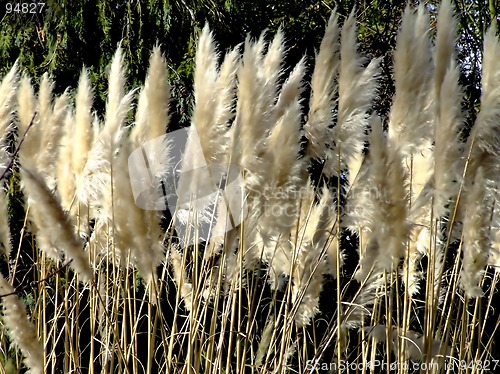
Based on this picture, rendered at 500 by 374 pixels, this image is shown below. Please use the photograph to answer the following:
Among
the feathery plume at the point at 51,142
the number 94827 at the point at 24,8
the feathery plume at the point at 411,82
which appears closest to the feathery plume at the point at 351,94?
the feathery plume at the point at 411,82

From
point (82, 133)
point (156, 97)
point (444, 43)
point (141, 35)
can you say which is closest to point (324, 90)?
point (444, 43)

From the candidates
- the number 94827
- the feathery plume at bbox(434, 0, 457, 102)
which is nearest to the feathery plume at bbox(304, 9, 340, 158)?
the feathery plume at bbox(434, 0, 457, 102)

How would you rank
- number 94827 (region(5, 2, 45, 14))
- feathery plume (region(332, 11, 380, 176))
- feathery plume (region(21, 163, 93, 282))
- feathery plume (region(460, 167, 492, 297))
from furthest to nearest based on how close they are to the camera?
number 94827 (region(5, 2, 45, 14)) < feathery plume (region(332, 11, 380, 176)) < feathery plume (region(460, 167, 492, 297)) < feathery plume (region(21, 163, 93, 282))

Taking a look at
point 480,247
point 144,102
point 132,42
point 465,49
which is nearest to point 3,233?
point 144,102

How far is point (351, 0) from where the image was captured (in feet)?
15.8

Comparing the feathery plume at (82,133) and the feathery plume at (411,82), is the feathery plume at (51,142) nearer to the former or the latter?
the feathery plume at (82,133)

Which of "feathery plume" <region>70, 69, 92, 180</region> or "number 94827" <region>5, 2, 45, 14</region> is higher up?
"number 94827" <region>5, 2, 45, 14</region>

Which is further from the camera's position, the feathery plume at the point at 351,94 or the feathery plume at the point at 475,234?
the feathery plume at the point at 351,94

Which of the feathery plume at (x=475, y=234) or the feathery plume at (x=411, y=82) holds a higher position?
the feathery plume at (x=411, y=82)

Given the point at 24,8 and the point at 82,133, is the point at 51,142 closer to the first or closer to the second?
the point at 82,133

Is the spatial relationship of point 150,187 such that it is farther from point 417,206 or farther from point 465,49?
point 465,49

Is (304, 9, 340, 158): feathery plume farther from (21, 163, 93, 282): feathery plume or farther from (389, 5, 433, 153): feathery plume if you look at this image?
(21, 163, 93, 282): feathery plume

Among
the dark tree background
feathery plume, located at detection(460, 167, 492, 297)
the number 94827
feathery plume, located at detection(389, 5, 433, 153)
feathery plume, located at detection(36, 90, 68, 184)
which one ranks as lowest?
feathery plume, located at detection(460, 167, 492, 297)

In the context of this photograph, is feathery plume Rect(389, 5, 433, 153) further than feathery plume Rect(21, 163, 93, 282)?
Yes
